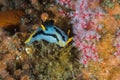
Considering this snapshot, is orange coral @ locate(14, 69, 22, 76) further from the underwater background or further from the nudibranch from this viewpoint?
the nudibranch

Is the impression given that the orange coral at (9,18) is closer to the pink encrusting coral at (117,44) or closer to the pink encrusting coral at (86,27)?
the pink encrusting coral at (86,27)

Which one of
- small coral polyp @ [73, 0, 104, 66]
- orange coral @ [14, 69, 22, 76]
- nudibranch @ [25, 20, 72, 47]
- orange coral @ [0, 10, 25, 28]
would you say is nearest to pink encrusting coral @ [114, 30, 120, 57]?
A: small coral polyp @ [73, 0, 104, 66]

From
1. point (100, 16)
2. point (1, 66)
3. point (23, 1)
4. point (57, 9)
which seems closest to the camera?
point (1, 66)

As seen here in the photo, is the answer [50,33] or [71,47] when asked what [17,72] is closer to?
[50,33]

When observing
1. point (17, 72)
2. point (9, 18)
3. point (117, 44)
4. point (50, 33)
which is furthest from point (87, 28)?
point (9, 18)

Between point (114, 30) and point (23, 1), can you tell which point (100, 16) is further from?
point (23, 1)

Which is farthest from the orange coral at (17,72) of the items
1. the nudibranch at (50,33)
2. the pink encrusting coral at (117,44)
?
the pink encrusting coral at (117,44)

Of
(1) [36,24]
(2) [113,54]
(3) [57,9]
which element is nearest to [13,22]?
(1) [36,24]

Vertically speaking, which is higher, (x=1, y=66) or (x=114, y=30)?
(x=114, y=30)
